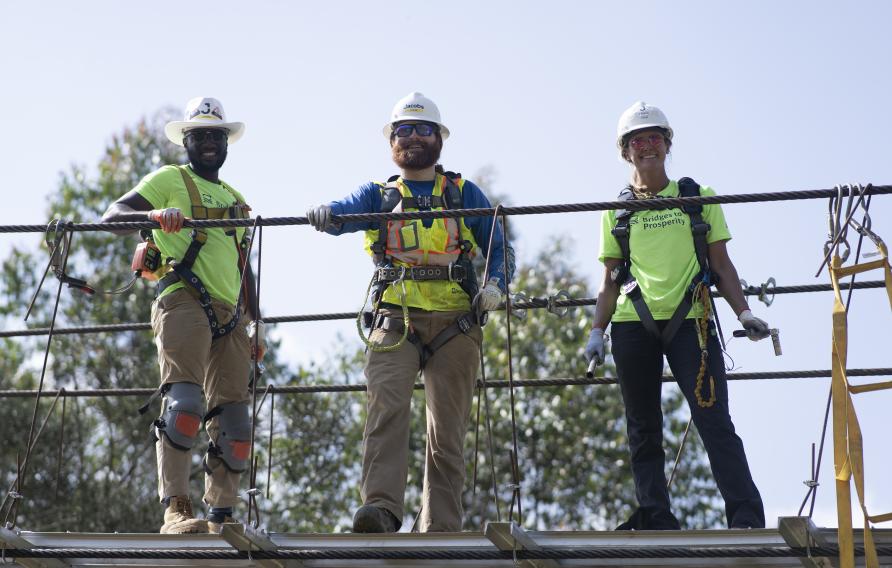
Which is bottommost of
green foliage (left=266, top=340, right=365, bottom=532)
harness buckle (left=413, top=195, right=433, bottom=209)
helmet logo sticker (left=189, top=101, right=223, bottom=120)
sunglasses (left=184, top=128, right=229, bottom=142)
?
green foliage (left=266, top=340, right=365, bottom=532)

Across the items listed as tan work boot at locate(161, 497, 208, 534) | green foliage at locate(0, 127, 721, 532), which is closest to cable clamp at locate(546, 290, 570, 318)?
tan work boot at locate(161, 497, 208, 534)

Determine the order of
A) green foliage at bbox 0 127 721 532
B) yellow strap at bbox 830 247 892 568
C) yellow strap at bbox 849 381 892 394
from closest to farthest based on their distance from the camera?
yellow strap at bbox 830 247 892 568
yellow strap at bbox 849 381 892 394
green foliage at bbox 0 127 721 532

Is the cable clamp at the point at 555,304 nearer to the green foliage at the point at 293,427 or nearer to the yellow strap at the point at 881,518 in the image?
the yellow strap at the point at 881,518

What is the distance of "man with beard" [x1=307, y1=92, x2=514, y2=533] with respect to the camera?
694 centimetres

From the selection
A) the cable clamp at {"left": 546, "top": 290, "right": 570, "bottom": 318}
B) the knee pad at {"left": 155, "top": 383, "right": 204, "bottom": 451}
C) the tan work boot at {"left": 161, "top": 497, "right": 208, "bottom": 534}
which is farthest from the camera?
the cable clamp at {"left": 546, "top": 290, "right": 570, "bottom": 318}

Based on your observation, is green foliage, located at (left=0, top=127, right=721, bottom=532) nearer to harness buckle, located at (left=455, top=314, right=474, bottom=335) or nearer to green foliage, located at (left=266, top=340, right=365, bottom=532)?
green foliage, located at (left=266, top=340, right=365, bottom=532)

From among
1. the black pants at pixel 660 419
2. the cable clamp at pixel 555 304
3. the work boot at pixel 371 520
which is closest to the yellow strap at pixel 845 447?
the black pants at pixel 660 419

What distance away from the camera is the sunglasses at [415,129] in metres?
7.42

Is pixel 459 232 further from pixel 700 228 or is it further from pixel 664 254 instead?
pixel 700 228

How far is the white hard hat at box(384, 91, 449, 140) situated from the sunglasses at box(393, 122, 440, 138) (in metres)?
0.03

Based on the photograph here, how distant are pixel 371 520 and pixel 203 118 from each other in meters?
2.74

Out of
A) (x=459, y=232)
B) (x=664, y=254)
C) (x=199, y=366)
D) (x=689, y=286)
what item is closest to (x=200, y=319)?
(x=199, y=366)

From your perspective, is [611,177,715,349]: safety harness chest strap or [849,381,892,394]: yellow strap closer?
[849,381,892,394]: yellow strap

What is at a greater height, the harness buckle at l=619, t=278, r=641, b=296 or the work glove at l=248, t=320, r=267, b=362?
the harness buckle at l=619, t=278, r=641, b=296
